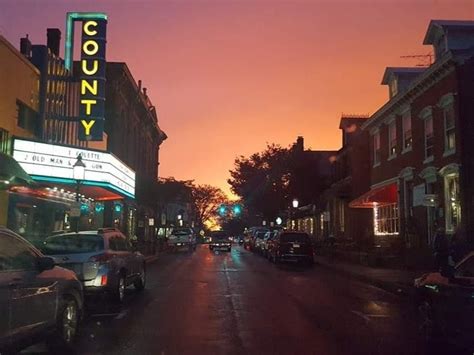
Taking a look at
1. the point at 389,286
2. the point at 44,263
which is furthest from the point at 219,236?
the point at 44,263

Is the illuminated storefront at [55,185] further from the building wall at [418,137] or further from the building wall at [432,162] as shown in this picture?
the building wall at [418,137]

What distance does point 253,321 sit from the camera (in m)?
11.7

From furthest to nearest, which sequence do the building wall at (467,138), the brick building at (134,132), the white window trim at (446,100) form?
the brick building at (134,132), the white window trim at (446,100), the building wall at (467,138)

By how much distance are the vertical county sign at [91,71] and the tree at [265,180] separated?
31.0 m

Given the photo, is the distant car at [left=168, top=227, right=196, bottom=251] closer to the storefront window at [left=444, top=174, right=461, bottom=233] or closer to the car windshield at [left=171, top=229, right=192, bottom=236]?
the car windshield at [left=171, top=229, right=192, bottom=236]

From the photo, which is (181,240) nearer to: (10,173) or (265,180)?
(265,180)

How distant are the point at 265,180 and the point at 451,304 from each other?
Answer: 57.8 meters

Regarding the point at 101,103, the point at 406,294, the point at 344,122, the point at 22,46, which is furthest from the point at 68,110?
the point at 344,122

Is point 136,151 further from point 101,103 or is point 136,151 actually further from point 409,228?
point 409,228

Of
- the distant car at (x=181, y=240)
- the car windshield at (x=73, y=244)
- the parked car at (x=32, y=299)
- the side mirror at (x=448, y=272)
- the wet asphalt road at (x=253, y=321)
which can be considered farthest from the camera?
the distant car at (x=181, y=240)

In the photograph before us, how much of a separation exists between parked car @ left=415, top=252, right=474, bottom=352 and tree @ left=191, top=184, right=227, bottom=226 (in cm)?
10327

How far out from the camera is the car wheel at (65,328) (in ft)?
28.2

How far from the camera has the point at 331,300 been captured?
15.3 meters

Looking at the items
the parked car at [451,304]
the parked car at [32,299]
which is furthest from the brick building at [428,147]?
the parked car at [32,299]
